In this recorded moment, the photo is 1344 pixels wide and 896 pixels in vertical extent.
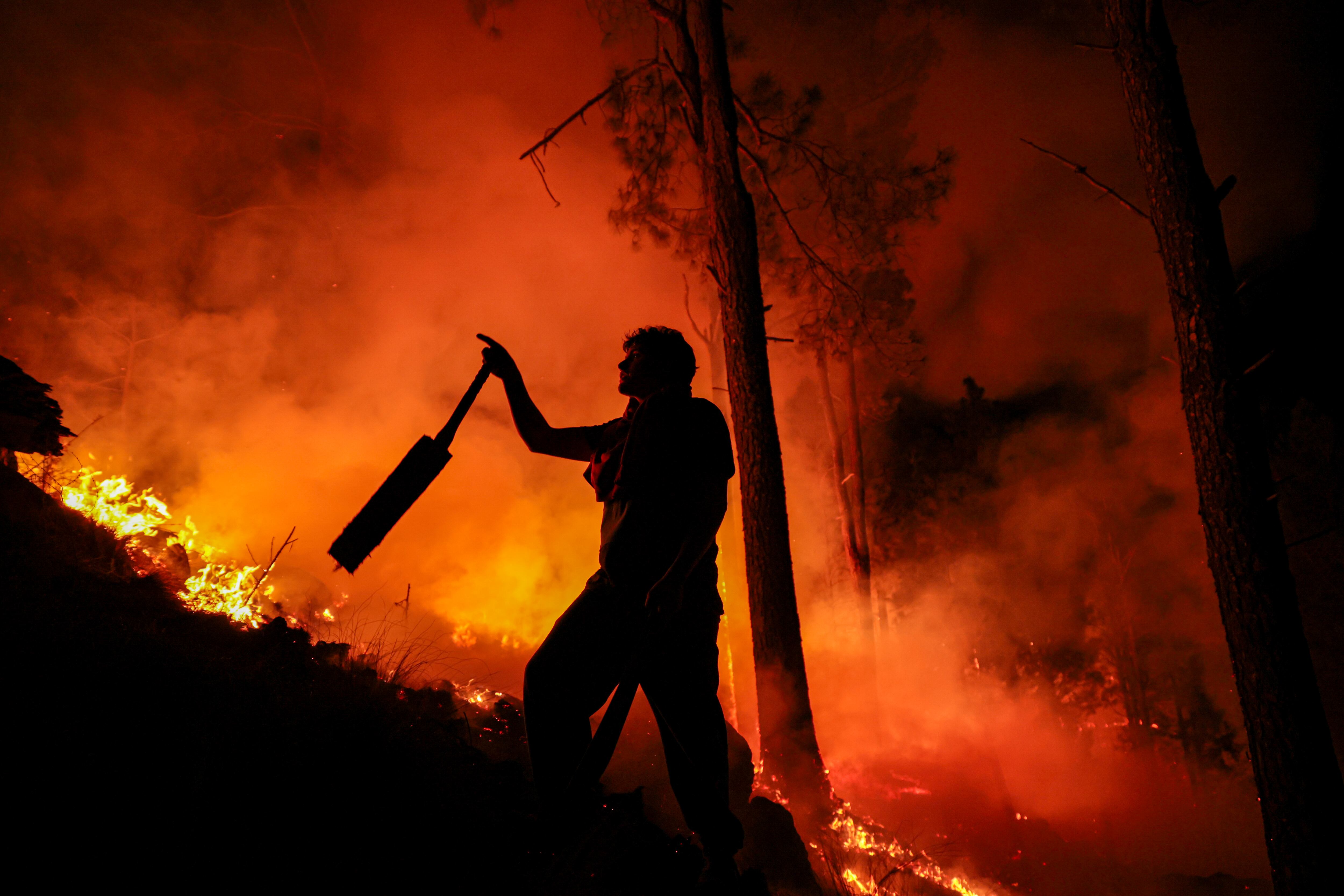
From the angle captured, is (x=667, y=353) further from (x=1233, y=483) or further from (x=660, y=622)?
(x=1233, y=483)

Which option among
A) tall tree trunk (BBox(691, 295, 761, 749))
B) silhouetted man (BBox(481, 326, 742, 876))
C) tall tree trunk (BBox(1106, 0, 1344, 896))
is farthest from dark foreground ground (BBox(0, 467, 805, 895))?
tall tree trunk (BBox(691, 295, 761, 749))

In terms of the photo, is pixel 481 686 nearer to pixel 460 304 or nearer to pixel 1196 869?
pixel 460 304

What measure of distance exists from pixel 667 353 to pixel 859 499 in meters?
10.5

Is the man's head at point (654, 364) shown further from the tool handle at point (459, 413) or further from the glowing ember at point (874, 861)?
the glowing ember at point (874, 861)

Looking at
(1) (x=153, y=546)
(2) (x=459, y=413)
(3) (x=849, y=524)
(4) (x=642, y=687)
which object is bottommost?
(4) (x=642, y=687)

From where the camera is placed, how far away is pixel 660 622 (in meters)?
2.22

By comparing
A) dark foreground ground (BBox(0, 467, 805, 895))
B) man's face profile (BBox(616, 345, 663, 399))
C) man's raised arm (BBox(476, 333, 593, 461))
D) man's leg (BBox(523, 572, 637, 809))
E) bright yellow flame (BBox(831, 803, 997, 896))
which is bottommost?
dark foreground ground (BBox(0, 467, 805, 895))

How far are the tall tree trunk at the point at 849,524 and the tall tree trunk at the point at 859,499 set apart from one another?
0.01 m

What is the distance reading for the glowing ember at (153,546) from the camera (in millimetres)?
4156

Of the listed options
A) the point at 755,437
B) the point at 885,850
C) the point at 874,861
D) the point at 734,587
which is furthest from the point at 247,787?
the point at 734,587

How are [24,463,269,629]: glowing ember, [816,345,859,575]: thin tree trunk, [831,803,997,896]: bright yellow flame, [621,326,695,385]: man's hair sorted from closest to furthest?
[621,326,695,385]: man's hair
[831,803,997,896]: bright yellow flame
[24,463,269,629]: glowing ember
[816,345,859,575]: thin tree trunk

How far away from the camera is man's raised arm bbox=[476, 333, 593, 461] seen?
262cm

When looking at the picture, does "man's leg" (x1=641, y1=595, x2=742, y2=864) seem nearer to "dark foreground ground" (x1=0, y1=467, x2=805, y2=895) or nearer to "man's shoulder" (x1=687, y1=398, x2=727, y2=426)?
"dark foreground ground" (x1=0, y1=467, x2=805, y2=895)

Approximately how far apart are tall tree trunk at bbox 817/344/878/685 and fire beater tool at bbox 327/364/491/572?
761 centimetres
